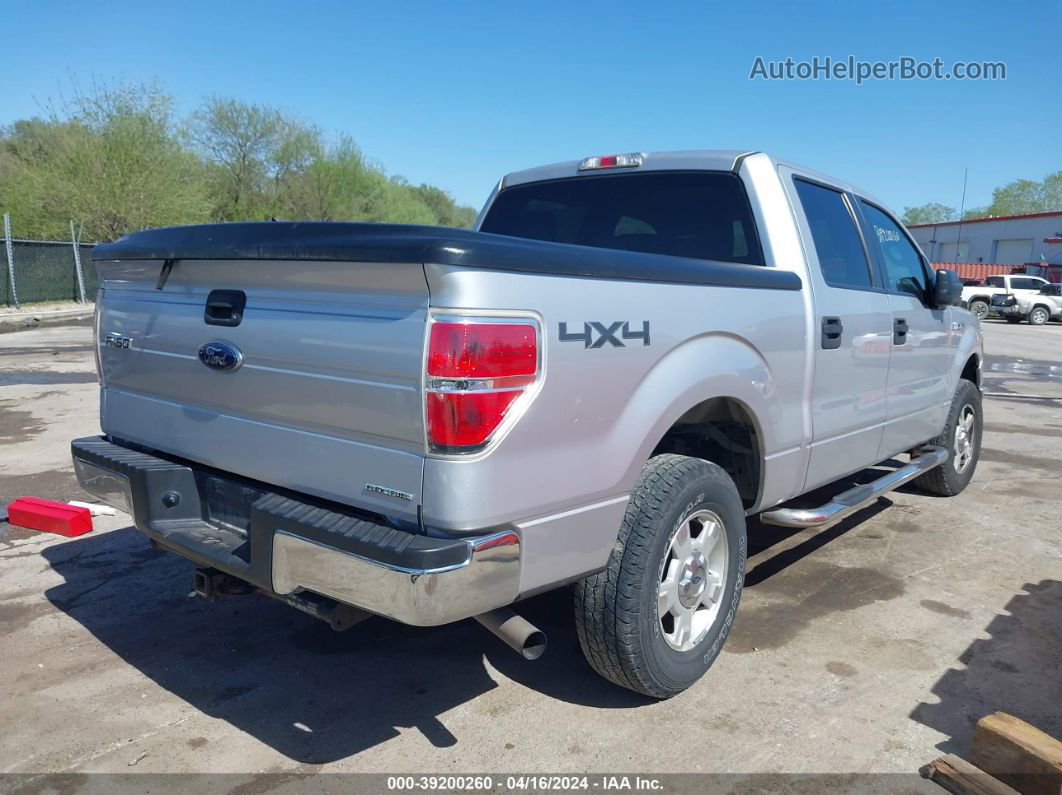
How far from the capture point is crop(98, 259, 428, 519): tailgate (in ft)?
7.73

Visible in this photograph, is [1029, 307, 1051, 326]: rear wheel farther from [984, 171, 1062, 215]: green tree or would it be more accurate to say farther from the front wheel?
[984, 171, 1062, 215]: green tree

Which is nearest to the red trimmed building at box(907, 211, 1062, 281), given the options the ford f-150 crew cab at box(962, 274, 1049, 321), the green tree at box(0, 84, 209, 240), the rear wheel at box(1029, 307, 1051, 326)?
the ford f-150 crew cab at box(962, 274, 1049, 321)

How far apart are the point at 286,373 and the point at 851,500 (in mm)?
2890

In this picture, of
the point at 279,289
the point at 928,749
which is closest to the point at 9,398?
the point at 279,289

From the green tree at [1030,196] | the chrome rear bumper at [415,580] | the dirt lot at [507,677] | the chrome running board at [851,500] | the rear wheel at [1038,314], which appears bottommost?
the dirt lot at [507,677]

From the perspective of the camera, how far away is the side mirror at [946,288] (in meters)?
5.03

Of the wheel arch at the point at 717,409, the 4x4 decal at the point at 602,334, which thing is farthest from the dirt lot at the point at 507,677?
the 4x4 decal at the point at 602,334

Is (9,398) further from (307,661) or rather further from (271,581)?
(271,581)

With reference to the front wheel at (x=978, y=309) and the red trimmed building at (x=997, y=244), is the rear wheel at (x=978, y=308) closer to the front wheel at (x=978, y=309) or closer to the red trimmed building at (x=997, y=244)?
the front wheel at (x=978, y=309)

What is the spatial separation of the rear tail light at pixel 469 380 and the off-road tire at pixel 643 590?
2.49 feet

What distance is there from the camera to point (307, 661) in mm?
3523

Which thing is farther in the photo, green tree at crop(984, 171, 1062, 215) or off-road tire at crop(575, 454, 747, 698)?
green tree at crop(984, 171, 1062, 215)

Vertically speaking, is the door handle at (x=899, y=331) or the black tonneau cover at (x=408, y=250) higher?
the black tonneau cover at (x=408, y=250)

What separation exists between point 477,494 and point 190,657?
198 cm
